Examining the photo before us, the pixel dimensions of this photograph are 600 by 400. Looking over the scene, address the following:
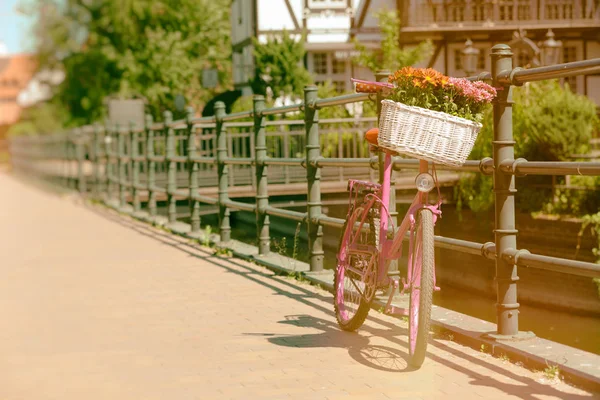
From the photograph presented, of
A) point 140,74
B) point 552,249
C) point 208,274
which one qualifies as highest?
point 140,74

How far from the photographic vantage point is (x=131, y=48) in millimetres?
46281

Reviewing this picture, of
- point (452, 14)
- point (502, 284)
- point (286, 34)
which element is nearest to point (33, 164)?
point (286, 34)

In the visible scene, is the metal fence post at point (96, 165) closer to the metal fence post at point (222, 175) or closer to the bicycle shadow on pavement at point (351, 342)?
the metal fence post at point (222, 175)

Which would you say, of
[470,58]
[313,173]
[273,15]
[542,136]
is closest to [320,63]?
[273,15]

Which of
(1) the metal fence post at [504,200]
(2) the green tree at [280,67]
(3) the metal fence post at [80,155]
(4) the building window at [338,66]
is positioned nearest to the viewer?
(1) the metal fence post at [504,200]

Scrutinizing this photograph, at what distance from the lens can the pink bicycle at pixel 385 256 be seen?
497cm

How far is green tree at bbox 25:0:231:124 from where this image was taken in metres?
38.0

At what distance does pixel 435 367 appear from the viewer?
5090 mm

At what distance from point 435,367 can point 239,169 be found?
1700cm

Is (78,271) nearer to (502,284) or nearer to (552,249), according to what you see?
(502,284)

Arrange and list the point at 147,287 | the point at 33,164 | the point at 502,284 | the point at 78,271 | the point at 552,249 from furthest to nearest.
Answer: the point at 33,164 → the point at 552,249 → the point at 78,271 → the point at 147,287 → the point at 502,284

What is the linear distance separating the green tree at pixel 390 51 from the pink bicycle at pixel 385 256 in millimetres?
21223

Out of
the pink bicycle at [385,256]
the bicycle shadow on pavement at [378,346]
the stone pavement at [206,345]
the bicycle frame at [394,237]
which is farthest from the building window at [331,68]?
the bicycle frame at [394,237]

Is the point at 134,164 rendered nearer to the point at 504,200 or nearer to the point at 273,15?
the point at 504,200
